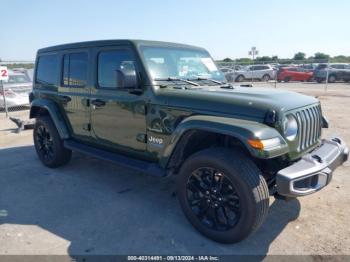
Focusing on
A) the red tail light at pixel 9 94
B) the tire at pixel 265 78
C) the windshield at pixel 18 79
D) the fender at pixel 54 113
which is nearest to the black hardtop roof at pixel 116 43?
the fender at pixel 54 113

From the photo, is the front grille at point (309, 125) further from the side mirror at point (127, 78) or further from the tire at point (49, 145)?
Result: the tire at point (49, 145)

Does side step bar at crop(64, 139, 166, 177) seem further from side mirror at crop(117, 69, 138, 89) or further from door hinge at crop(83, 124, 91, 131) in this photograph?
side mirror at crop(117, 69, 138, 89)

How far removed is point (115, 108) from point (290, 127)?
215 centimetres

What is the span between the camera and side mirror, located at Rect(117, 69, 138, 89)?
142 inches

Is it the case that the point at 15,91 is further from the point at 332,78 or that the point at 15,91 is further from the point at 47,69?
the point at 332,78

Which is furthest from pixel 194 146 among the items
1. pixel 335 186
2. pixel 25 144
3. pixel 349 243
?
pixel 25 144

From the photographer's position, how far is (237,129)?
9.36 feet

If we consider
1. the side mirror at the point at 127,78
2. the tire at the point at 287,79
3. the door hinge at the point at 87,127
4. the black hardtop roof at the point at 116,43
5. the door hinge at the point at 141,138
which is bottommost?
the tire at the point at 287,79

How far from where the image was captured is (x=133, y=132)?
404cm

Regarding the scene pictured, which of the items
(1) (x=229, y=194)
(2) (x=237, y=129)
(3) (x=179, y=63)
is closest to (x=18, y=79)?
(3) (x=179, y=63)

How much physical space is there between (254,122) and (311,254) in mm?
1321

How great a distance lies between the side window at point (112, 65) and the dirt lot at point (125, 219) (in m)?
1.48

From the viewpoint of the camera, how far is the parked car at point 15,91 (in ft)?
38.5

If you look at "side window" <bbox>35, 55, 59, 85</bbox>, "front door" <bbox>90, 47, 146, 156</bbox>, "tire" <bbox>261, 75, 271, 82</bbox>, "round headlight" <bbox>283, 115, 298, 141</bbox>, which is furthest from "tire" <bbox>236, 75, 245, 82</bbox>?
"round headlight" <bbox>283, 115, 298, 141</bbox>
